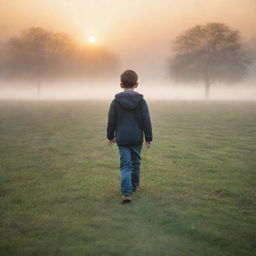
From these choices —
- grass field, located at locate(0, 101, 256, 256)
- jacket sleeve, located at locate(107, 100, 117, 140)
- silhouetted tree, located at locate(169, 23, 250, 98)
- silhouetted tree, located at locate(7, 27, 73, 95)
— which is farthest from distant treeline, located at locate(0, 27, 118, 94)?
jacket sleeve, located at locate(107, 100, 117, 140)

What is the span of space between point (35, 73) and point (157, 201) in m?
60.0

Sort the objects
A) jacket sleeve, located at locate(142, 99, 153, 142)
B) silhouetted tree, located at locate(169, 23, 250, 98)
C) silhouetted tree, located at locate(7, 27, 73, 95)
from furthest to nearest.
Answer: silhouetted tree, located at locate(7, 27, 73, 95)
silhouetted tree, located at locate(169, 23, 250, 98)
jacket sleeve, located at locate(142, 99, 153, 142)

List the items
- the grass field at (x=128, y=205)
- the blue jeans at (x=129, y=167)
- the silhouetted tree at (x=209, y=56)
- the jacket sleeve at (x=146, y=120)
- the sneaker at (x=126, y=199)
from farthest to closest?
1. the silhouetted tree at (x=209, y=56)
2. the jacket sleeve at (x=146, y=120)
3. the blue jeans at (x=129, y=167)
4. the sneaker at (x=126, y=199)
5. the grass field at (x=128, y=205)

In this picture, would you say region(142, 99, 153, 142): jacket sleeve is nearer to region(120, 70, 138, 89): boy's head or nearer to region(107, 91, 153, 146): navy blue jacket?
region(107, 91, 153, 146): navy blue jacket

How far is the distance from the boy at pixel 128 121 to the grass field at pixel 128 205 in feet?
2.01

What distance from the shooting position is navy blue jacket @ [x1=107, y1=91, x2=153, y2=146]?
19.2 ft

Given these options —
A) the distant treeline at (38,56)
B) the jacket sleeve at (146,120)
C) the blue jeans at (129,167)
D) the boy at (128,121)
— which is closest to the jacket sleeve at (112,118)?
the boy at (128,121)

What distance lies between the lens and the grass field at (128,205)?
13.9ft

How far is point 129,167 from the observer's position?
5.96 meters

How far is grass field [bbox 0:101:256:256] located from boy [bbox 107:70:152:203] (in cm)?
61

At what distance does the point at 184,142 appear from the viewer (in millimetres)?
12117

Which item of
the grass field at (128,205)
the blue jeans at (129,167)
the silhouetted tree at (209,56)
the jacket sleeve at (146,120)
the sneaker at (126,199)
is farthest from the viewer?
the silhouetted tree at (209,56)

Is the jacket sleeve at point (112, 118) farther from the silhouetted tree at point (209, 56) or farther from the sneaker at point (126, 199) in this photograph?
the silhouetted tree at point (209, 56)

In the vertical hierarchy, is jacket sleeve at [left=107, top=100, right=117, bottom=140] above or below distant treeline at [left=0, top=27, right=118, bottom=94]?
below
